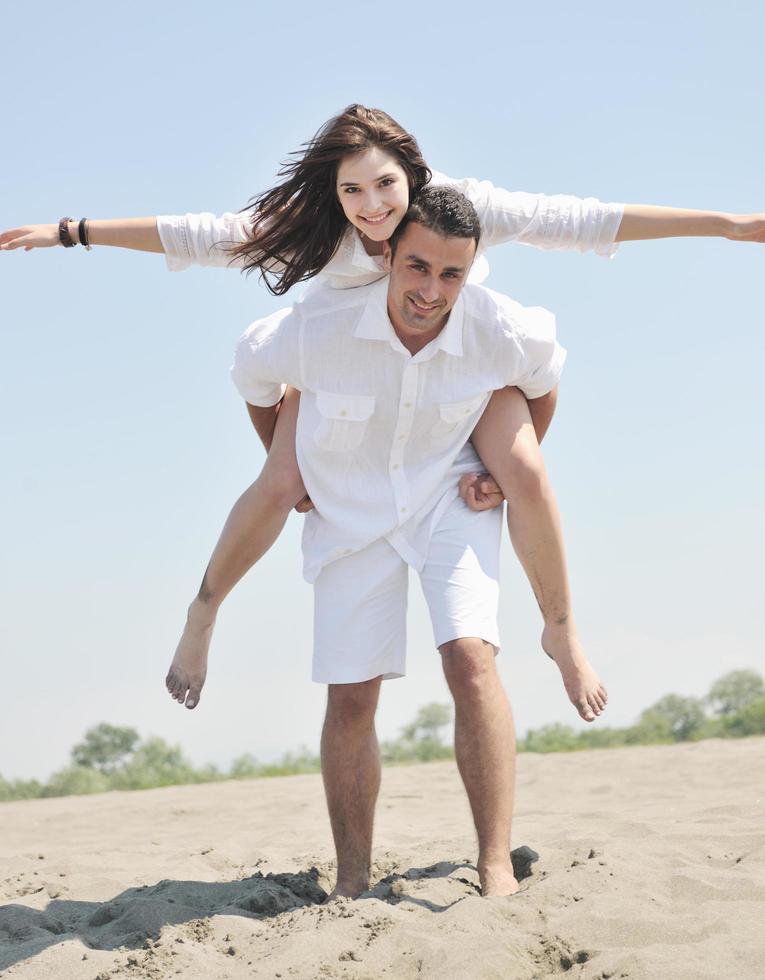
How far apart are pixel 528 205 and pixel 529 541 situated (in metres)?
1.12

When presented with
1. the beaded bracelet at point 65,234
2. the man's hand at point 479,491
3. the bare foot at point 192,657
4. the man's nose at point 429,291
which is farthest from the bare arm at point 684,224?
the bare foot at point 192,657

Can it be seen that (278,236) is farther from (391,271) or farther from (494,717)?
(494,717)

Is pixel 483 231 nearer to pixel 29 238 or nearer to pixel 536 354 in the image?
pixel 536 354

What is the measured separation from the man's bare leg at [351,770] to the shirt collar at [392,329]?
3.71ft

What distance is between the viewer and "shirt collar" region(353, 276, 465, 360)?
3859 millimetres

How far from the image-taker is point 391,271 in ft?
12.8

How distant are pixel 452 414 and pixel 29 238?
1621mm

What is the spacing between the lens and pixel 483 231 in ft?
12.9

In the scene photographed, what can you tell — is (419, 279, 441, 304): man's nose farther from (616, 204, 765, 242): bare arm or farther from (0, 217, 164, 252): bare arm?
(0, 217, 164, 252): bare arm

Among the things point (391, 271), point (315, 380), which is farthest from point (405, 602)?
point (391, 271)

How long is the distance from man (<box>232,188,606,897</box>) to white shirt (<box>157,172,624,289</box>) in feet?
0.34

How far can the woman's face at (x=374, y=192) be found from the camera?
12.5 feet

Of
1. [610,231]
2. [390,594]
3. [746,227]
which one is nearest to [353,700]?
[390,594]

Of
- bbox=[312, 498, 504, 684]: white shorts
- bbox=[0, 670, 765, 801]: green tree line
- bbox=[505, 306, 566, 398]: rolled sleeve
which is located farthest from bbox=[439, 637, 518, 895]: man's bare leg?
bbox=[0, 670, 765, 801]: green tree line
